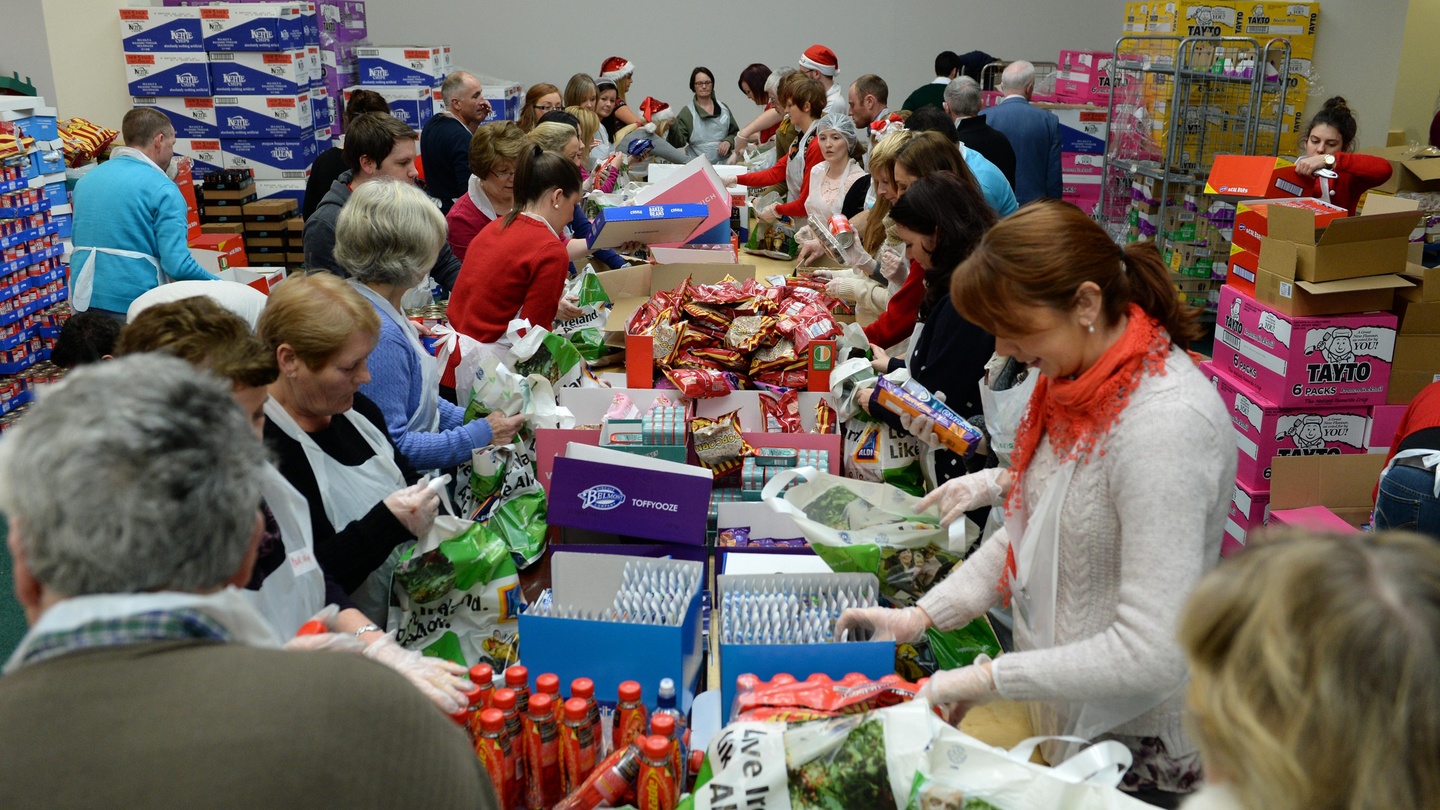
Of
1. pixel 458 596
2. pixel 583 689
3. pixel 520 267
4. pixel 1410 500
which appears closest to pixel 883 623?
pixel 583 689

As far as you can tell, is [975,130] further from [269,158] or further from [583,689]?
[269,158]

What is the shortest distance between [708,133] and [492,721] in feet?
26.8

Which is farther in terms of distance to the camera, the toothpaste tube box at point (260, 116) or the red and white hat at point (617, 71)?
the red and white hat at point (617, 71)

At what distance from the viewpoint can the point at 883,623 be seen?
6.41 ft

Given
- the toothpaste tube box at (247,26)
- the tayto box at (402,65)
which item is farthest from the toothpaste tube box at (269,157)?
the tayto box at (402,65)

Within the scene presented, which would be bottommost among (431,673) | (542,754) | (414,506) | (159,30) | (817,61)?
(542,754)

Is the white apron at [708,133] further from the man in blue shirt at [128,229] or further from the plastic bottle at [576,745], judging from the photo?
the plastic bottle at [576,745]

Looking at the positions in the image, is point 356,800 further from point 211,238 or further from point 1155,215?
point 1155,215

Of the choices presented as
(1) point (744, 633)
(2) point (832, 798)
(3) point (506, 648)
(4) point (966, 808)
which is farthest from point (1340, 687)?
(3) point (506, 648)

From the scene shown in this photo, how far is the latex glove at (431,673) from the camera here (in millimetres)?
1688

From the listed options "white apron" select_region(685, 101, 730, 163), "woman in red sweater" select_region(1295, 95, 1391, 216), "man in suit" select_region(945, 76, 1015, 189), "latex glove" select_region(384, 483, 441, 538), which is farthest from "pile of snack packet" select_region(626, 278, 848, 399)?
"white apron" select_region(685, 101, 730, 163)

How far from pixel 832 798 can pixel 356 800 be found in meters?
0.75

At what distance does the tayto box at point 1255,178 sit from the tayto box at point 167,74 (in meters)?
7.89

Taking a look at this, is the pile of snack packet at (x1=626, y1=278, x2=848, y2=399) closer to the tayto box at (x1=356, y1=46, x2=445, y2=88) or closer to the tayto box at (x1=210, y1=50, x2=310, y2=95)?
the tayto box at (x1=210, y1=50, x2=310, y2=95)
